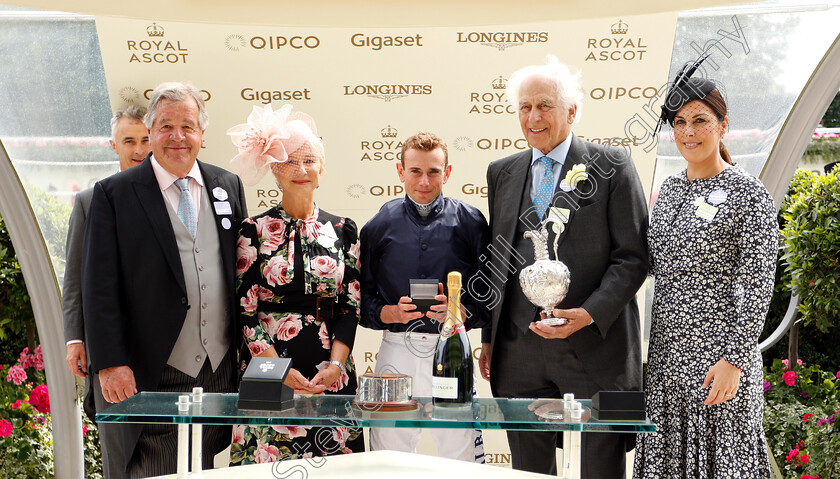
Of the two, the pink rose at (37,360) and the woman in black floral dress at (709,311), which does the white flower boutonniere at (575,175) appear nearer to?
the woman in black floral dress at (709,311)

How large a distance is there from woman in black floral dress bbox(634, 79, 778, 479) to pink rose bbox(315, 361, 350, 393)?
117 centimetres

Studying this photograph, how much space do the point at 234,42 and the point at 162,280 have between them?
1.83 m

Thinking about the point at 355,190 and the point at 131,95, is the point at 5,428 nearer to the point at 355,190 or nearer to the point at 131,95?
the point at 131,95

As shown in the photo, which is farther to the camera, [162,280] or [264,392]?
[162,280]

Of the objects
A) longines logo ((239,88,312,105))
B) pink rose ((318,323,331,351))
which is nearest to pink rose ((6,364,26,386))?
longines logo ((239,88,312,105))

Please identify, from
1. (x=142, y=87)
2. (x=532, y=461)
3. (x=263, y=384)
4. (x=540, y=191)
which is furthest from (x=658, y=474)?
(x=142, y=87)

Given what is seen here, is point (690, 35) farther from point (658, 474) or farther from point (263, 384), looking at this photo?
point (263, 384)

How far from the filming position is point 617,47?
14.5ft

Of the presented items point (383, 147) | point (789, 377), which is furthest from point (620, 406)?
point (789, 377)

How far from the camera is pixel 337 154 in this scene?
4730 mm

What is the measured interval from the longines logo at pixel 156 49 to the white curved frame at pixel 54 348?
1166mm

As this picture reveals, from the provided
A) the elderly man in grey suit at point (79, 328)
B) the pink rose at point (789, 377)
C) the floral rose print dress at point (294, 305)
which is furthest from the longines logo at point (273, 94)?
the pink rose at point (789, 377)

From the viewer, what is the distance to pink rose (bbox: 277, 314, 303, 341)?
3.11 metres

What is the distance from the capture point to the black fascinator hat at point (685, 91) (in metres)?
3.08
